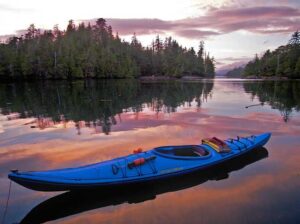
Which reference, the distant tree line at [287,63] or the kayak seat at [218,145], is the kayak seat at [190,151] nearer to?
the kayak seat at [218,145]

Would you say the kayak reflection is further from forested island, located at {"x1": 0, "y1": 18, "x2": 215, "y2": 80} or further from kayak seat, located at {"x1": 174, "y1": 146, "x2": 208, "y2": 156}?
forested island, located at {"x1": 0, "y1": 18, "x2": 215, "y2": 80}

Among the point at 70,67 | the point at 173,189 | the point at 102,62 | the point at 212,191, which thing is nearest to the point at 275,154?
the point at 212,191

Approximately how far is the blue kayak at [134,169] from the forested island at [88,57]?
8392 cm

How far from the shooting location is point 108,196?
11.2 metres

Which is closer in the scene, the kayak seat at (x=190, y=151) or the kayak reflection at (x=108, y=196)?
the kayak reflection at (x=108, y=196)

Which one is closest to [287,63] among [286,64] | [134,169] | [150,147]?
[286,64]

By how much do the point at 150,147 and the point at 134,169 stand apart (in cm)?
574

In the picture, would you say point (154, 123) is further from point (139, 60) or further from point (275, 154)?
point (139, 60)

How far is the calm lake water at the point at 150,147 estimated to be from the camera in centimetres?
1001

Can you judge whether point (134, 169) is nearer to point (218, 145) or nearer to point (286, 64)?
point (218, 145)

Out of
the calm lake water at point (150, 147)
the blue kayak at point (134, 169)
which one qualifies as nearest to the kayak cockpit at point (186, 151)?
the blue kayak at point (134, 169)

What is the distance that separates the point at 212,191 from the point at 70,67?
93282 mm

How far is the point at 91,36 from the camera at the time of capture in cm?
13012

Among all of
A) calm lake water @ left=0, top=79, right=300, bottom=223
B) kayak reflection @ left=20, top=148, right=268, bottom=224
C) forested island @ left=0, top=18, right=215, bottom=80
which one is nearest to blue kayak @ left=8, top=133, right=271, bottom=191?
kayak reflection @ left=20, top=148, right=268, bottom=224
